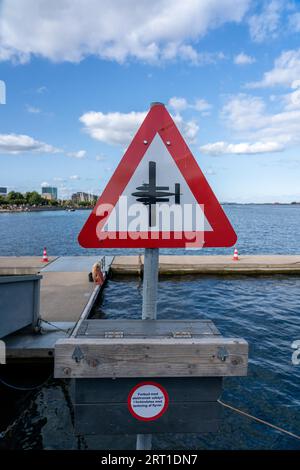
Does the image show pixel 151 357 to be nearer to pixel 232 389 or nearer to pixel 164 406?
pixel 164 406

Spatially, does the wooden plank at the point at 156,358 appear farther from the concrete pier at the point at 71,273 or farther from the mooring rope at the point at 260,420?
the concrete pier at the point at 71,273

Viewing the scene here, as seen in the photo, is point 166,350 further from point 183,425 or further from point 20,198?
point 20,198

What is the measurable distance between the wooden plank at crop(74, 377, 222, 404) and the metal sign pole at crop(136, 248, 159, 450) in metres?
0.48

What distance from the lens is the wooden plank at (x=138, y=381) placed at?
7.39 ft

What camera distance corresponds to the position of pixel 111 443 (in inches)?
212

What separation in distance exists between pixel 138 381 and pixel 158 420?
0.35 metres

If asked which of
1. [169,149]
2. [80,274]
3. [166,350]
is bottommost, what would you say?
[80,274]

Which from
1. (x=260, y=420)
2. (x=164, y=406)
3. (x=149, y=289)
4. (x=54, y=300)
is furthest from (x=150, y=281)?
(x=54, y=300)

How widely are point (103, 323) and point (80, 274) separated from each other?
44.8 feet

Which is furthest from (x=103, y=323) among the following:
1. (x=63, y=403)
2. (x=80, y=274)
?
(x=80, y=274)

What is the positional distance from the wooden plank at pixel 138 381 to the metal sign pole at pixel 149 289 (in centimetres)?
48
